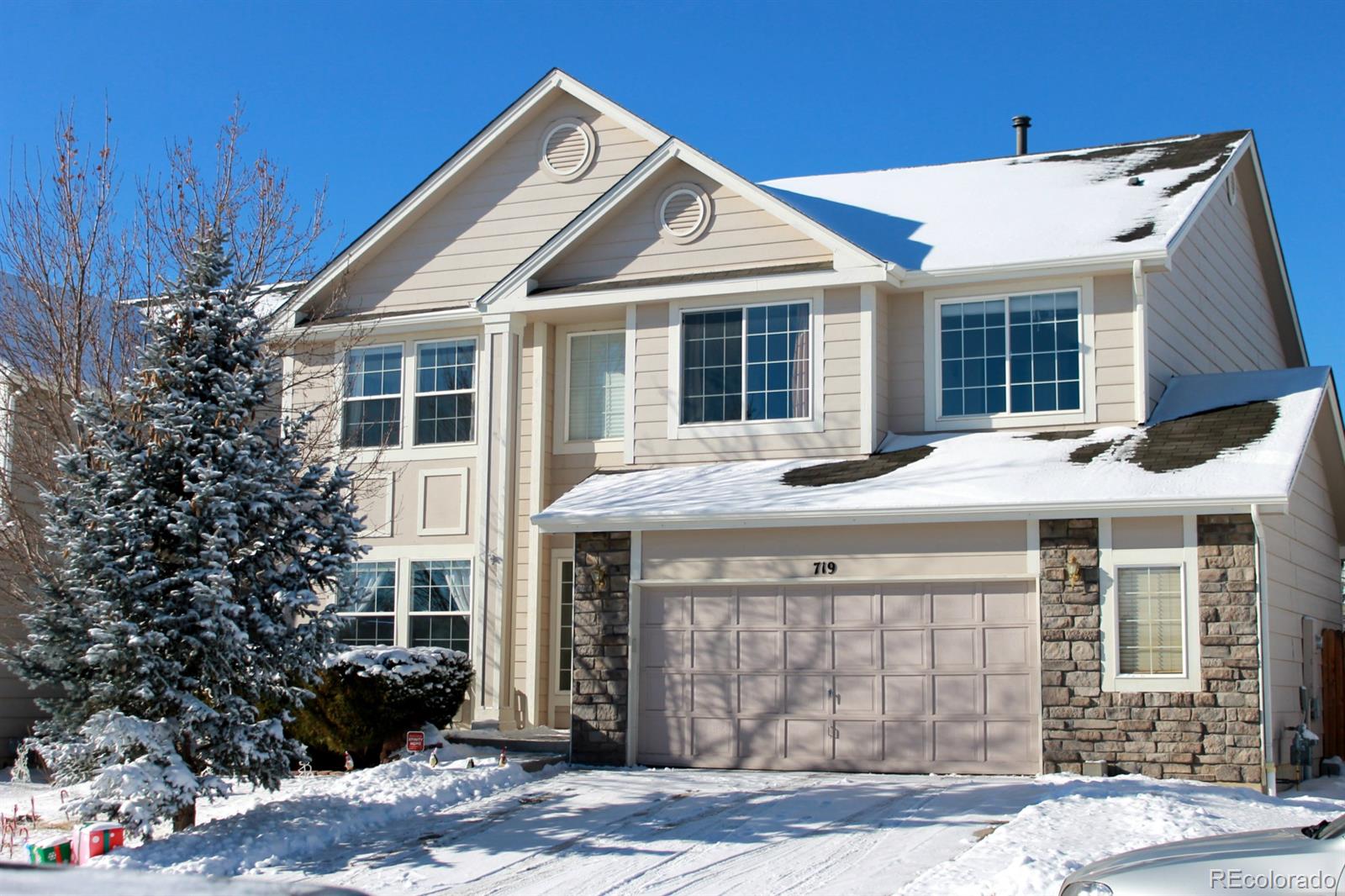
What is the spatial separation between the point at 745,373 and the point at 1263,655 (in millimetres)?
6706

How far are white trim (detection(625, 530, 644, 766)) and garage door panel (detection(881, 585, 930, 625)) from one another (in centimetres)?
273

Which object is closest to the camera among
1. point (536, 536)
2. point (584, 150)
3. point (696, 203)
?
point (696, 203)

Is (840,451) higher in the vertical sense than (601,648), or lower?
higher

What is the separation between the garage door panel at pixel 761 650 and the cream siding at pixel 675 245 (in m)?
4.67

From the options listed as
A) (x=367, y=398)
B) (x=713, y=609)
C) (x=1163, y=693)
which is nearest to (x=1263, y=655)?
(x=1163, y=693)

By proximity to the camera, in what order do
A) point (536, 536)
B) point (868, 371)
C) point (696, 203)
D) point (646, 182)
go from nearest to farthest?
1. point (868, 371)
2. point (696, 203)
3. point (646, 182)
4. point (536, 536)

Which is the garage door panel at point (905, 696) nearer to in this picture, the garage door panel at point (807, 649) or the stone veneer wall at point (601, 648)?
the garage door panel at point (807, 649)

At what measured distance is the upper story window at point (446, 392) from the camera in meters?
19.5

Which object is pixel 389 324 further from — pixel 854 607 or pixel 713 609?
pixel 854 607

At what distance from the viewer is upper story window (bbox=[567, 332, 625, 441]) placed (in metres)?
18.8

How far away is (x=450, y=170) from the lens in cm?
1992

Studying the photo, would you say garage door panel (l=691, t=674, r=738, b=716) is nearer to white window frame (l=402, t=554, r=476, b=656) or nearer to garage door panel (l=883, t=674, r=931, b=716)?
garage door panel (l=883, t=674, r=931, b=716)

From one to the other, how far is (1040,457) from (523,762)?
6278 mm

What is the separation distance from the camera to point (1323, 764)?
1659 cm
